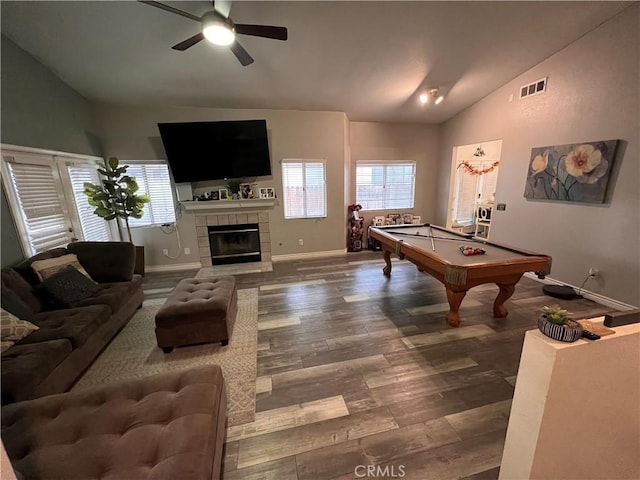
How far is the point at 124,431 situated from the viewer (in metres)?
1.20

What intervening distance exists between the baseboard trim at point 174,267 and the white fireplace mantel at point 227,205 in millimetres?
1051

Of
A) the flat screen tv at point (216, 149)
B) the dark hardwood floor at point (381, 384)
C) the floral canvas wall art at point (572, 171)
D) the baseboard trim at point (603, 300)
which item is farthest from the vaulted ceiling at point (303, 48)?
the baseboard trim at point (603, 300)

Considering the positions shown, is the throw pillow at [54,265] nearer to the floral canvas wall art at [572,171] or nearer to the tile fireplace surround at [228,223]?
the tile fireplace surround at [228,223]

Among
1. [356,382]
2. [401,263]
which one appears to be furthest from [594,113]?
[356,382]

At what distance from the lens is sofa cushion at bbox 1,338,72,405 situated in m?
1.59

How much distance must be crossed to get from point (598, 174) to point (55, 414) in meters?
5.42

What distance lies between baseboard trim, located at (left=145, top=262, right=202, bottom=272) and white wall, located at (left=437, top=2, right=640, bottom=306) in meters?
5.75

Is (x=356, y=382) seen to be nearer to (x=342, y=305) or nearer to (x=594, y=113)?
(x=342, y=305)

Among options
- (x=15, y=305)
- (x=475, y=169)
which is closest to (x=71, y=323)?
(x=15, y=305)

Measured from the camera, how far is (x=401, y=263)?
4891 mm

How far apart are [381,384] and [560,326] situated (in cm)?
143

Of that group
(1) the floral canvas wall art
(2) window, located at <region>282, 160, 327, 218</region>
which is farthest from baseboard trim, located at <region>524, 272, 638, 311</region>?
(2) window, located at <region>282, 160, 327, 218</region>

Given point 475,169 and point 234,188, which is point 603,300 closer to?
point 475,169

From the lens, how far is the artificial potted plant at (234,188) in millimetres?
4773
